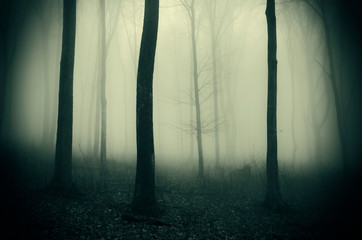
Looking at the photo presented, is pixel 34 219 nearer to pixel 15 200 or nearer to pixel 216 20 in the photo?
pixel 15 200

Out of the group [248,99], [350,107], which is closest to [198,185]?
[350,107]

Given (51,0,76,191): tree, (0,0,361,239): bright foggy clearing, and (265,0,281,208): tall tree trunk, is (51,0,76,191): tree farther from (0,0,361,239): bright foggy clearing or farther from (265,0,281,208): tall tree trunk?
(265,0,281,208): tall tree trunk

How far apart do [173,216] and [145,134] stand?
6.97ft

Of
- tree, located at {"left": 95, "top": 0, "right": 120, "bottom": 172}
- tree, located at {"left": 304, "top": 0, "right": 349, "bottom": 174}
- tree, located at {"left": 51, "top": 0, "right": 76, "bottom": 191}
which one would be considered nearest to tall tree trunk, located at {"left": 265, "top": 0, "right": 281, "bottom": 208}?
tree, located at {"left": 51, "top": 0, "right": 76, "bottom": 191}

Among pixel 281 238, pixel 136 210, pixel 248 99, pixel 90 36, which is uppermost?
pixel 90 36

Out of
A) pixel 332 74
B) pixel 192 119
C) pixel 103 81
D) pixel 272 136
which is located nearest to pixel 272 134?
pixel 272 136

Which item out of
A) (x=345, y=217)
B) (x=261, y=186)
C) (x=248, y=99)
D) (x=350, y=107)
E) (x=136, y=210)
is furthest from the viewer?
(x=248, y=99)

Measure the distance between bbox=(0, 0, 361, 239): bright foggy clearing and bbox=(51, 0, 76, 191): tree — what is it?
1.25 ft

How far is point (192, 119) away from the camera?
19.3 m

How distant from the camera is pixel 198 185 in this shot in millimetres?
8586

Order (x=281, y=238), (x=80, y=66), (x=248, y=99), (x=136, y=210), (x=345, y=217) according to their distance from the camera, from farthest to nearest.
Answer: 1. (x=248, y=99)
2. (x=80, y=66)
3. (x=345, y=217)
4. (x=136, y=210)
5. (x=281, y=238)

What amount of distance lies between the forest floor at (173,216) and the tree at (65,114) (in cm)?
53

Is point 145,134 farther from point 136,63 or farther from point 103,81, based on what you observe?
point 136,63

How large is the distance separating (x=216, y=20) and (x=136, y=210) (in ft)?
44.7
